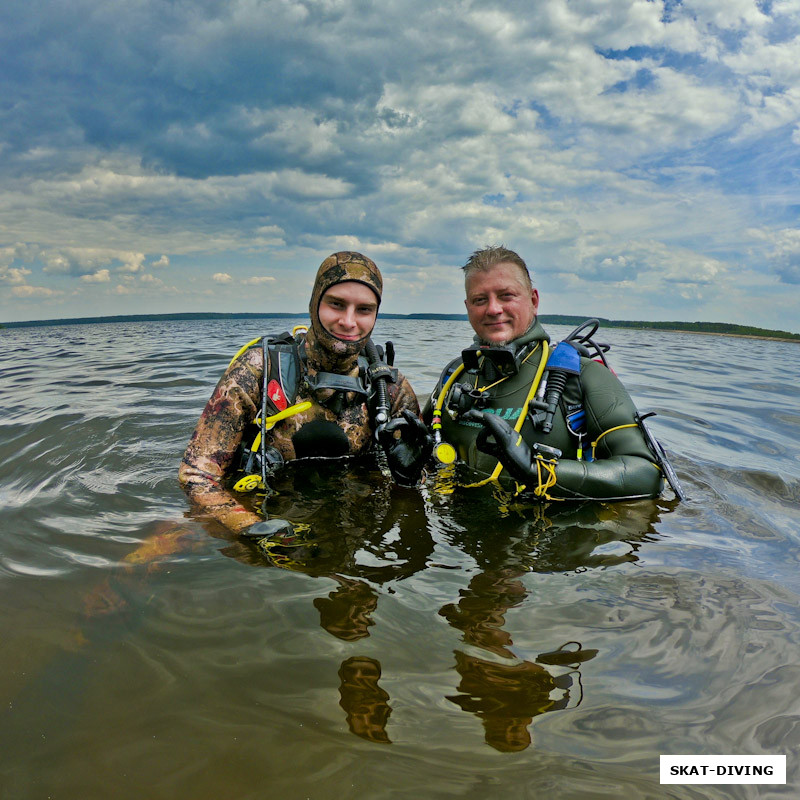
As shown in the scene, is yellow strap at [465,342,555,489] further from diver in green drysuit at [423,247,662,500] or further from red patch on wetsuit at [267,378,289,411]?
red patch on wetsuit at [267,378,289,411]

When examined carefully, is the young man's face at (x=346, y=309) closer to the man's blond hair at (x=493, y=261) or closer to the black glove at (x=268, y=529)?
the man's blond hair at (x=493, y=261)

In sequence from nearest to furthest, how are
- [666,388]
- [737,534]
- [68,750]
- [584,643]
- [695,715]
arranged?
[68,750] < [695,715] < [584,643] < [737,534] < [666,388]

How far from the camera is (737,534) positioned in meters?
4.07

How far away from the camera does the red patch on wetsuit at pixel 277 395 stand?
436 centimetres

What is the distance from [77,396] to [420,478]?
827cm

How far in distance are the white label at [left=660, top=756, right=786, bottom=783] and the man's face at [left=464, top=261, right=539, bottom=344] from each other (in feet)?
11.2

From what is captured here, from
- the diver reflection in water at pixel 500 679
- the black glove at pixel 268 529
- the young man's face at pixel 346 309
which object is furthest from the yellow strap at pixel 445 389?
the diver reflection in water at pixel 500 679

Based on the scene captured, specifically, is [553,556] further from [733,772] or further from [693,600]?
[733,772]

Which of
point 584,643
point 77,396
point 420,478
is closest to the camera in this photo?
point 584,643

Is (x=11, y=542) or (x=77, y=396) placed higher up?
(x=77, y=396)

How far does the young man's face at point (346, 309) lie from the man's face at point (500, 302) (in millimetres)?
997

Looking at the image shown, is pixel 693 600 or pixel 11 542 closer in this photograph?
pixel 693 600

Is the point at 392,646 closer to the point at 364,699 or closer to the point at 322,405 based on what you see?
the point at 364,699

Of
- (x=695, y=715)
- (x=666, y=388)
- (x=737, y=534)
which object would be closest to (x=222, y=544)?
(x=695, y=715)
